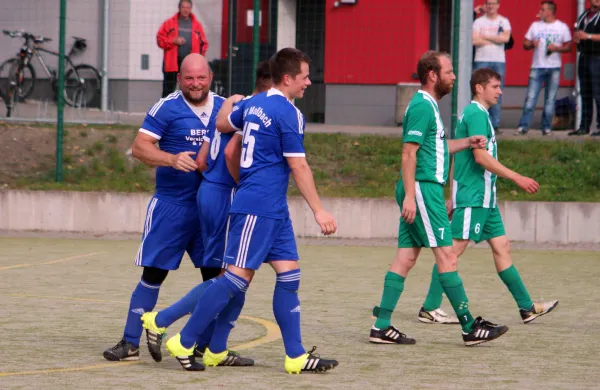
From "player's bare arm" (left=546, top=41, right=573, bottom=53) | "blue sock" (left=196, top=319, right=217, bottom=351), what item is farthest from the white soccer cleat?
"player's bare arm" (left=546, top=41, right=573, bottom=53)

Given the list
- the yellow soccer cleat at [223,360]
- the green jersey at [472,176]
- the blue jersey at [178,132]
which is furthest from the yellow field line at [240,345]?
the green jersey at [472,176]

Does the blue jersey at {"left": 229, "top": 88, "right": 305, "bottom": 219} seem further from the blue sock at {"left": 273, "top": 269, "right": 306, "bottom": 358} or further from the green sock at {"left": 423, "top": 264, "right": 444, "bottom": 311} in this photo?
the green sock at {"left": 423, "top": 264, "right": 444, "bottom": 311}

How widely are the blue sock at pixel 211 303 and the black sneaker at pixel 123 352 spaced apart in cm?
57

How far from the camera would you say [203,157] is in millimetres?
7352

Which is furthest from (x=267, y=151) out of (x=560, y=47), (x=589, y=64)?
(x=560, y=47)

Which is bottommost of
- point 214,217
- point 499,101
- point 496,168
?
point 214,217

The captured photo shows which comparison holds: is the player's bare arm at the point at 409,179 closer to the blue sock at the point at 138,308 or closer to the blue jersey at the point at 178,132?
the blue jersey at the point at 178,132

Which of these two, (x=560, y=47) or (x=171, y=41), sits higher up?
(x=560, y=47)

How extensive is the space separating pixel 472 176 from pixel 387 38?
12174 mm

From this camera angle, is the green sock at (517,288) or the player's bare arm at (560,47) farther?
the player's bare arm at (560,47)

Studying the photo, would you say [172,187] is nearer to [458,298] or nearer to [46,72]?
[458,298]

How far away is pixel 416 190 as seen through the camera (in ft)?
27.3

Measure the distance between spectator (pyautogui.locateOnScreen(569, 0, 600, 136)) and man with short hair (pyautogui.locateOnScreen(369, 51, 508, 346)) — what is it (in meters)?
10.0

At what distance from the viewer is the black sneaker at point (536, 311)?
9141 millimetres
